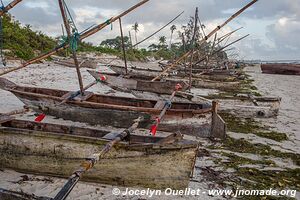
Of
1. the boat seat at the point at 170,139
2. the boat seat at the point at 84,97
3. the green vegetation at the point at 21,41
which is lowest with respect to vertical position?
the boat seat at the point at 170,139

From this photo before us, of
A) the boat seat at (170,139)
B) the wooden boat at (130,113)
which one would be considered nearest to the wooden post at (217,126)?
the wooden boat at (130,113)

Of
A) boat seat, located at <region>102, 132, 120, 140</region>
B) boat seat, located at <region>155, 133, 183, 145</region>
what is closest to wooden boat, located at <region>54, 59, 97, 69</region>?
boat seat, located at <region>102, 132, 120, 140</region>

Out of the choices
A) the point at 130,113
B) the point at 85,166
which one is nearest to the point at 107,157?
the point at 85,166

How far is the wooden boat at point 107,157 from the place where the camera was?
162 inches

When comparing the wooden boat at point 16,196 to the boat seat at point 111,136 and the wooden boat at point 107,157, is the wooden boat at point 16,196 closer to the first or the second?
the wooden boat at point 107,157

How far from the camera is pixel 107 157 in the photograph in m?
4.27

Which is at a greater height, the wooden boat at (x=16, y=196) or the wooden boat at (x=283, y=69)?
the wooden boat at (x=283, y=69)

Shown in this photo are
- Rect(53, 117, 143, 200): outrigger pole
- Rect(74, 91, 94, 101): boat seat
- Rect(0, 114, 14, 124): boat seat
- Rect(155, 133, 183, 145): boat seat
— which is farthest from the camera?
Rect(74, 91, 94, 101): boat seat

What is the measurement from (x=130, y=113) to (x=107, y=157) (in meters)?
2.53

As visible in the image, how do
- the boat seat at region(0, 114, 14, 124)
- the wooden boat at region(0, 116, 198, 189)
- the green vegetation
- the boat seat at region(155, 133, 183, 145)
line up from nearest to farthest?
1. the wooden boat at region(0, 116, 198, 189)
2. the boat seat at region(155, 133, 183, 145)
3. the boat seat at region(0, 114, 14, 124)
4. the green vegetation

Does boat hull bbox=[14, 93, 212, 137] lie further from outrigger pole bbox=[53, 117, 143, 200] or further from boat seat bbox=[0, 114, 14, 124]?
outrigger pole bbox=[53, 117, 143, 200]

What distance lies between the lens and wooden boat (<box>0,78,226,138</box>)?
6.67m

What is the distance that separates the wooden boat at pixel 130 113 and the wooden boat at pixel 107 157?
2.07 m

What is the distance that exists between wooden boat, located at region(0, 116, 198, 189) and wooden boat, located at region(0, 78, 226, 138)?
6.80 feet
